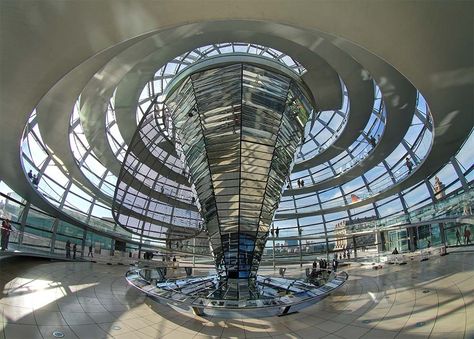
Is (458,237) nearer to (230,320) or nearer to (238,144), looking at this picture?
(238,144)

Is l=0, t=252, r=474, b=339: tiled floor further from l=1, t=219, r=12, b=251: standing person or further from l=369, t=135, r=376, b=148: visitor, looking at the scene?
l=369, t=135, r=376, b=148: visitor

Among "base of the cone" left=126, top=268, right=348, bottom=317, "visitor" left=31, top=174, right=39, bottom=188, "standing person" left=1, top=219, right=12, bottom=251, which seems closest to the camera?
"base of the cone" left=126, top=268, right=348, bottom=317

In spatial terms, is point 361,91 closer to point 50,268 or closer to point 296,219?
point 50,268

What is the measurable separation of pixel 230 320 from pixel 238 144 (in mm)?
7287

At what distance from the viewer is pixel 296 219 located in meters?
38.0

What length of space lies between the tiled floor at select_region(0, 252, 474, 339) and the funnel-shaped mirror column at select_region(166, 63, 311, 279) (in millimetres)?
5094

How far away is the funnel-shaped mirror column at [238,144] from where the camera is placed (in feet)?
46.3

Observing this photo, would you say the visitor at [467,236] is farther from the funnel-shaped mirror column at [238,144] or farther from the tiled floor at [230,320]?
the funnel-shaped mirror column at [238,144]

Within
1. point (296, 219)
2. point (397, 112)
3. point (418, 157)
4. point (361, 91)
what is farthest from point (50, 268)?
point (296, 219)

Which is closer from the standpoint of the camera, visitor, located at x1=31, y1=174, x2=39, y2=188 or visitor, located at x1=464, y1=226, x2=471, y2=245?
visitor, located at x1=31, y1=174, x2=39, y2=188

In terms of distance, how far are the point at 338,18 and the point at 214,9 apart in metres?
2.94

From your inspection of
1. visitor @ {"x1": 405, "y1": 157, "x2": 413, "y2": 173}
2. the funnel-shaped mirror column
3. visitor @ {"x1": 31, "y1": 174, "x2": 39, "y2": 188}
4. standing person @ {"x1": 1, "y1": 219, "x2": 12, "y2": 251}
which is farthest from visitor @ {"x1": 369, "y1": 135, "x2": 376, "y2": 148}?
standing person @ {"x1": 1, "y1": 219, "x2": 12, "y2": 251}

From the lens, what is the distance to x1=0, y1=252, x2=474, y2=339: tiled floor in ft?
23.4

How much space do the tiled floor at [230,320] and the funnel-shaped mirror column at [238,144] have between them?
5.09m
